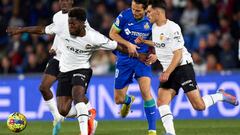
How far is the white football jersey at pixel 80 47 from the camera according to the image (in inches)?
453

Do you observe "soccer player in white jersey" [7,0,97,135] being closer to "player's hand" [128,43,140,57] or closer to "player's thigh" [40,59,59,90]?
"player's thigh" [40,59,59,90]

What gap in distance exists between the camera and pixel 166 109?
1148 centimetres

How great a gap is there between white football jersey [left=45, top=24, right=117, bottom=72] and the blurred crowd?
7.12 m

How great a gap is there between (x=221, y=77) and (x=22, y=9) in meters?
7.05

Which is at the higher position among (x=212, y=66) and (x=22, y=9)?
(x=22, y=9)

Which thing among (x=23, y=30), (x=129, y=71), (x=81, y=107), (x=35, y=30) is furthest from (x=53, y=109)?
Answer: (x=81, y=107)

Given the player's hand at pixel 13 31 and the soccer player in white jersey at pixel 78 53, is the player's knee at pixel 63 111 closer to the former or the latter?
the soccer player in white jersey at pixel 78 53

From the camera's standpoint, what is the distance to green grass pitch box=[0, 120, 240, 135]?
13.6m

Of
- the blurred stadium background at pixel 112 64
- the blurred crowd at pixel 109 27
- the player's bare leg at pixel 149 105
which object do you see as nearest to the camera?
the player's bare leg at pixel 149 105

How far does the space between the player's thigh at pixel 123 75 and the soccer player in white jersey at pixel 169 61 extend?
1.64 meters

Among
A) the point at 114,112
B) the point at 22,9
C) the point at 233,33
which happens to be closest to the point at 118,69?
the point at 114,112

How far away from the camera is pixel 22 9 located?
21.8 m

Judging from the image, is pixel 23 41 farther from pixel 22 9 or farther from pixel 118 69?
pixel 118 69

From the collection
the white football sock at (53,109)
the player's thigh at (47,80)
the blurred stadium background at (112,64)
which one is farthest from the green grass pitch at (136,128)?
the player's thigh at (47,80)
